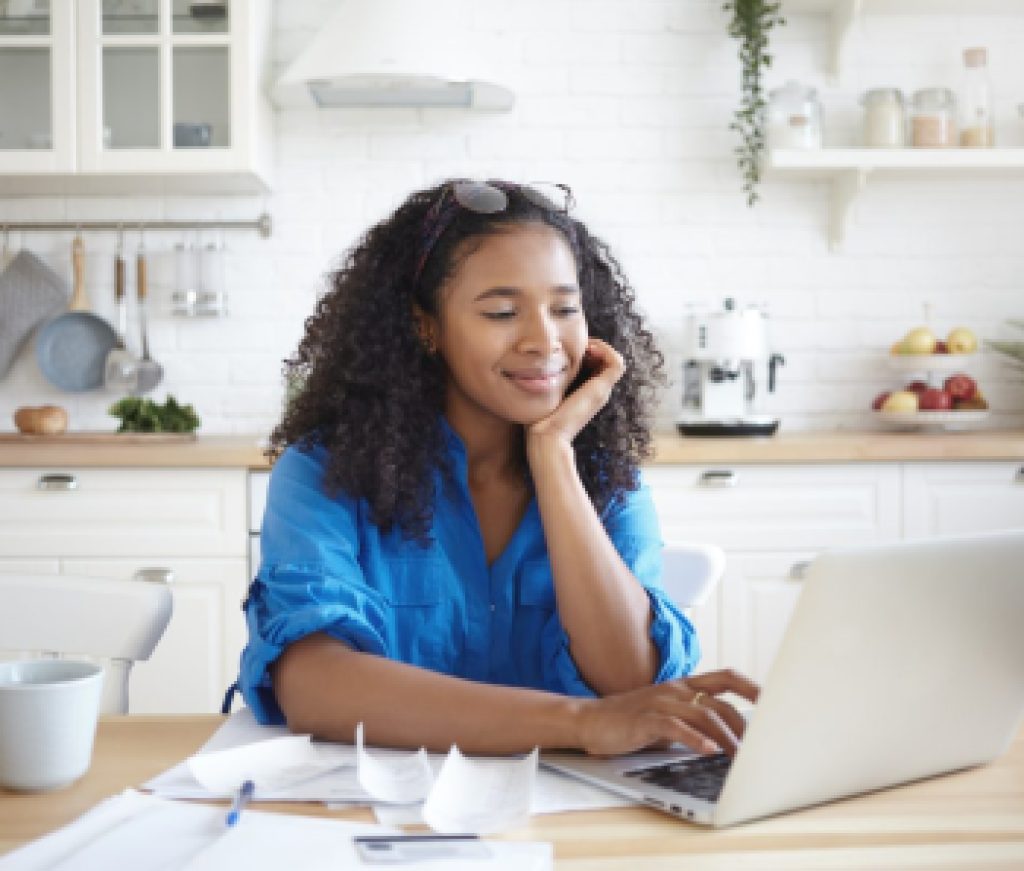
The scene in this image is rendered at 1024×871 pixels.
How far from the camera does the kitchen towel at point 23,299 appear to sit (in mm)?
3422

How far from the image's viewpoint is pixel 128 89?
124 inches

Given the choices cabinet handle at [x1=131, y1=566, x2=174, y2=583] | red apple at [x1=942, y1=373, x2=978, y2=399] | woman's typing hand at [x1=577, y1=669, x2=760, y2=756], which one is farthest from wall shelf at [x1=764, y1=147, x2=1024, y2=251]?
woman's typing hand at [x1=577, y1=669, x2=760, y2=756]

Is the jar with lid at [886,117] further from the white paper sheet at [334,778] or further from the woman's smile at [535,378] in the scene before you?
the white paper sheet at [334,778]

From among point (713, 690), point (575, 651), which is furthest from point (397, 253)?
point (713, 690)

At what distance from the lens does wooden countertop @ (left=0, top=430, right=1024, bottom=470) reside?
111 inches

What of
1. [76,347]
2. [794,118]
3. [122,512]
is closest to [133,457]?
[122,512]

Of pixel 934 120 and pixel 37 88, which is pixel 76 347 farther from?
pixel 934 120

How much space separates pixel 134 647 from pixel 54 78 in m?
2.12

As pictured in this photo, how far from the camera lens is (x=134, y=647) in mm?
1438

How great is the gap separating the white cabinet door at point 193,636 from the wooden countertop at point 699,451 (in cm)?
22

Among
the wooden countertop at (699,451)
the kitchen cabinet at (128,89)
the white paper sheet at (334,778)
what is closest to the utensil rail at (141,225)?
the kitchen cabinet at (128,89)

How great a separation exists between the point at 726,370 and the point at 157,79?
5.11ft

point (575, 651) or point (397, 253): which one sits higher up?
point (397, 253)

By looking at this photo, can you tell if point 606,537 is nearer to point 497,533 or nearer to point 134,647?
point 497,533
